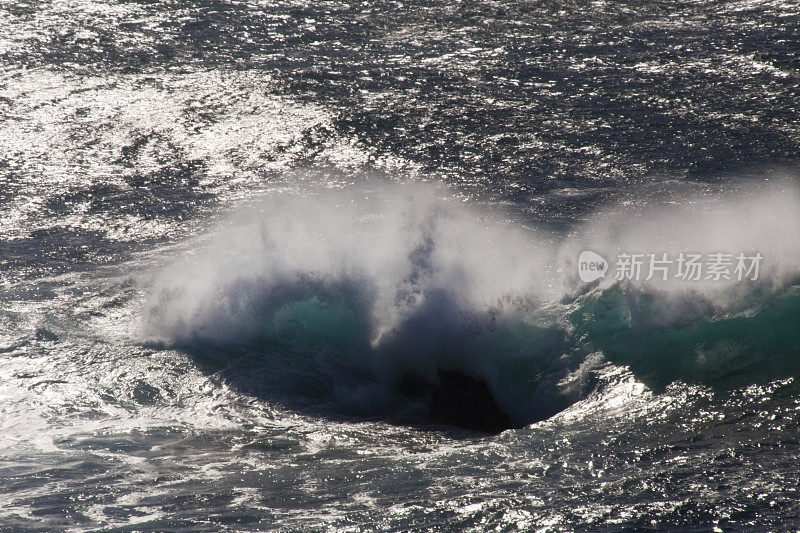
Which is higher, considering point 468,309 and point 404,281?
point 404,281

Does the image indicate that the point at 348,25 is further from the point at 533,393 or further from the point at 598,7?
the point at 533,393

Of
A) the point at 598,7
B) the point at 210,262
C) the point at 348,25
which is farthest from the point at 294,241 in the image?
the point at 598,7

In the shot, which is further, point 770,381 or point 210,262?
point 210,262

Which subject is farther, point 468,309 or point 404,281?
point 404,281

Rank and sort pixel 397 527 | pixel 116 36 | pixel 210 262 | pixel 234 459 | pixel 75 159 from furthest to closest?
pixel 116 36 → pixel 75 159 → pixel 210 262 → pixel 234 459 → pixel 397 527
